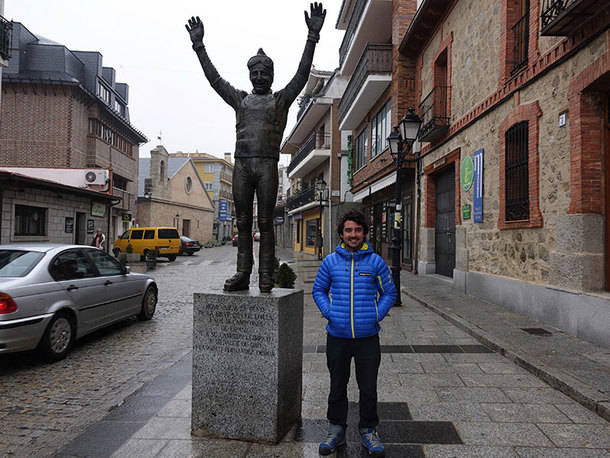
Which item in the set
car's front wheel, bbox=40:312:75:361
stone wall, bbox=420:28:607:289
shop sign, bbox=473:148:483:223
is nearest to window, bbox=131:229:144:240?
stone wall, bbox=420:28:607:289

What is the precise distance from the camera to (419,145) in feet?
48.0

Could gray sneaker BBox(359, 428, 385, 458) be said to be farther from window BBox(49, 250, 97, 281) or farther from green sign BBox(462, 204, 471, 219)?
green sign BBox(462, 204, 471, 219)

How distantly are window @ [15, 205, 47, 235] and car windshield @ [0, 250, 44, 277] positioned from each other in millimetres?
11555

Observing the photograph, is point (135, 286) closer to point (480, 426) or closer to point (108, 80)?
point (480, 426)

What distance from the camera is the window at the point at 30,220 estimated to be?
1562 cm

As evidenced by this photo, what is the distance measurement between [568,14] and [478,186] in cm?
443

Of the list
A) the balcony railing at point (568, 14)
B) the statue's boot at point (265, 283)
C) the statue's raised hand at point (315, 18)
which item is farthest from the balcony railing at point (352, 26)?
the statue's boot at point (265, 283)

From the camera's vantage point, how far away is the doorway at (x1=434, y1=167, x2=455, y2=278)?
1246cm

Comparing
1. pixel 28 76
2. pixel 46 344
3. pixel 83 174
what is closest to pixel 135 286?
pixel 46 344

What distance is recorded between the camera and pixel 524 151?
26.6ft

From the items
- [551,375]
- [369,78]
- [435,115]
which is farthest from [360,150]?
[551,375]

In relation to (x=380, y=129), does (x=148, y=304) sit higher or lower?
lower

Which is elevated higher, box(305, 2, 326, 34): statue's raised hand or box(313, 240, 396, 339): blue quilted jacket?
box(305, 2, 326, 34): statue's raised hand

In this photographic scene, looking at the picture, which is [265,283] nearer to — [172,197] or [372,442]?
[372,442]
